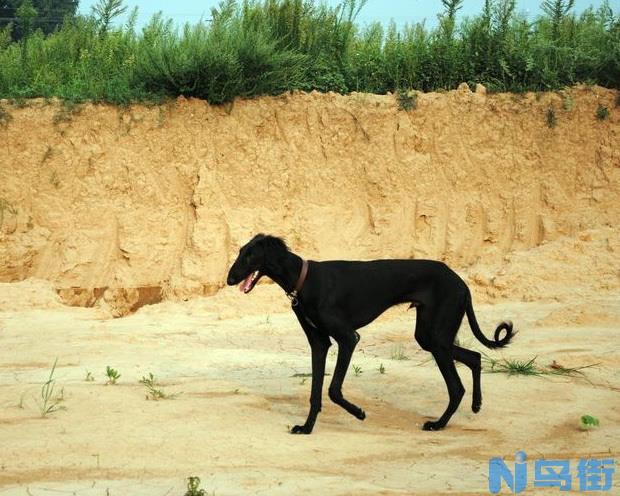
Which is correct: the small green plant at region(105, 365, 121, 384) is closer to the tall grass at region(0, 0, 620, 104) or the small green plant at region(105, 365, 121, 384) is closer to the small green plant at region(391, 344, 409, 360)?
the small green plant at region(391, 344, 409, 360)

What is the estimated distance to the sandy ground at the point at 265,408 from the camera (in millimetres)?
5723

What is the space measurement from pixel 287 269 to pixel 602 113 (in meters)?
8.81

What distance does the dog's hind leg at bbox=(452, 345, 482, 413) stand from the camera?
7465mm

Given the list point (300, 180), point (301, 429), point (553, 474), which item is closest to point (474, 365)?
point (301, 429)

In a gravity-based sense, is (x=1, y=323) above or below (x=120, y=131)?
below

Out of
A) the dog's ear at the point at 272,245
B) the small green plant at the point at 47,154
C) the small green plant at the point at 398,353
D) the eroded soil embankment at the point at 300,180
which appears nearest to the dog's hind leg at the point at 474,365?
the dog's ear at the point at 272,245

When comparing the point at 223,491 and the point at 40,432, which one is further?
the point at 40,432

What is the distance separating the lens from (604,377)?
8625mm

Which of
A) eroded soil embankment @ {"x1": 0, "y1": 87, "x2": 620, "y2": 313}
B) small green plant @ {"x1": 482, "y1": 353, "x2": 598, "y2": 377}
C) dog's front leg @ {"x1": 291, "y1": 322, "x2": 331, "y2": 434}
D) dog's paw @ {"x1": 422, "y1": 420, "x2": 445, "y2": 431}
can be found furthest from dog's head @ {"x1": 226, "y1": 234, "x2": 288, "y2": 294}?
eroded soil embankment @ {"x1": 0, "y1": 87, "x2": 620, "y2": 313}

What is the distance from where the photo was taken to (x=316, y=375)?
23.1ft

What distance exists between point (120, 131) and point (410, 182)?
4.64m

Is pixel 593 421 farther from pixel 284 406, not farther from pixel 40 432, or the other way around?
pixel 40 432

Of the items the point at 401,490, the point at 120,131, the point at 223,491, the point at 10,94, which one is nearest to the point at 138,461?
the point at 223,491

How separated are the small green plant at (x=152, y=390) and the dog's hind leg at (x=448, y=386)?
2243 millimetres
